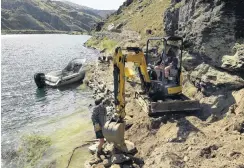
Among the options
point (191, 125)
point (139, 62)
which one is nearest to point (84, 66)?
point (139, 62)

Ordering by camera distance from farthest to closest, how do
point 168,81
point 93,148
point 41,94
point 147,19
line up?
1. point 147,19
2. point 41,94
3. point 168,81
4. point 93,148

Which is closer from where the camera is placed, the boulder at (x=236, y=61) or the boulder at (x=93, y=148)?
the boulder at (x=93, y=148)

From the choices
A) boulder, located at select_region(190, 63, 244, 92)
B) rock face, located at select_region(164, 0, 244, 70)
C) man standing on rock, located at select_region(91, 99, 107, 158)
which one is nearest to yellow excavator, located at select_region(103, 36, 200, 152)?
boulder, located at select_region(190, 63, 244, 92)

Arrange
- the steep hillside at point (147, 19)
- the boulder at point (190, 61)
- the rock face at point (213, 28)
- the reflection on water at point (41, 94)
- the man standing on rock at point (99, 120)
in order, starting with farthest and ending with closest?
the steep hillside at point (147, 19) → the reflection on water at point (41, 94) → the boulder at point (190, 61) → the rock face at point (213, 28) → the man standing on rock at point (99, 120)

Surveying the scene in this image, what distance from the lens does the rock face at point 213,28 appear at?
1545cm

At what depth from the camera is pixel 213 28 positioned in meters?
16.2

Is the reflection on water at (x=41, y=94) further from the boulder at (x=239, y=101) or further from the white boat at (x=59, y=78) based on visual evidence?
the boulder at (x=239, y=101)

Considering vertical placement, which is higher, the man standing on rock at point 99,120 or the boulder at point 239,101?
the boulder at point 239,101

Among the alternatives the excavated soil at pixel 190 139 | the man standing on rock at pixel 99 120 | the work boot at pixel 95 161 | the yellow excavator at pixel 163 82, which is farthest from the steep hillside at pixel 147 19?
the work boot at pixel 95 161

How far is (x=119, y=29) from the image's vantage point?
74.4 meters

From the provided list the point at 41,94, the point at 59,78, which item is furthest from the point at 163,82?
the point at 59,78

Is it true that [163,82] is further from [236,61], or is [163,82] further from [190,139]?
[190,139]

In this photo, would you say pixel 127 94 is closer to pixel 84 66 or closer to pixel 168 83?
pixel 168 83

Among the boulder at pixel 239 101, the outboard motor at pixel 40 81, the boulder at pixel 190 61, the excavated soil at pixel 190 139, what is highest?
the boulder at pixel 190 61
